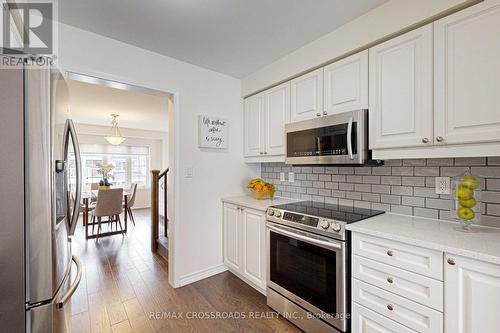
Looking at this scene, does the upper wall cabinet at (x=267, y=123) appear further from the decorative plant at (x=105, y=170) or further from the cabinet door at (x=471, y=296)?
the decorative plant at (x=105, y=170)

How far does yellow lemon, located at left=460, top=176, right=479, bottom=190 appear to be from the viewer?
4.15 feet

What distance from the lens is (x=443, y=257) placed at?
1.13 metres

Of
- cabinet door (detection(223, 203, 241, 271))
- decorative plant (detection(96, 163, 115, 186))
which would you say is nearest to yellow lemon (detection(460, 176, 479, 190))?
cabinet door (detection(223, 203, 241, 271))

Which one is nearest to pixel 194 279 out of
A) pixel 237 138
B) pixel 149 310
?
pixel 149 310

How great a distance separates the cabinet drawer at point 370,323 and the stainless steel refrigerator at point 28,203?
1698 mm

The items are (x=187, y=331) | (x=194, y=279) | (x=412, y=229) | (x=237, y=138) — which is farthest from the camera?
(x=237, y=138)

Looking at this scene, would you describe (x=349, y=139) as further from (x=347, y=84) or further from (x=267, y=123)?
(x=267, y=123)

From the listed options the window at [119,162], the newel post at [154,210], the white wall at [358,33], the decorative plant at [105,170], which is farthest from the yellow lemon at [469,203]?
the window at [119,162]

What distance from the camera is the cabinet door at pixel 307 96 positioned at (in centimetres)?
201

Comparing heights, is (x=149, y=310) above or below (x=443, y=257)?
below

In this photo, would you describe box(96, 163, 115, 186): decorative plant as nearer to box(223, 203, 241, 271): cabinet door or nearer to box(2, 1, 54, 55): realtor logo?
box(223, 203, 241, 271): cabinet door

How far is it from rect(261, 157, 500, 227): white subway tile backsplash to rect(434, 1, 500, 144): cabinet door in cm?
36

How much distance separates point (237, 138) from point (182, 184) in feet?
3.09

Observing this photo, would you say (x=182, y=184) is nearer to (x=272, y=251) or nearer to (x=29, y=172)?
(x=272, y=251)
